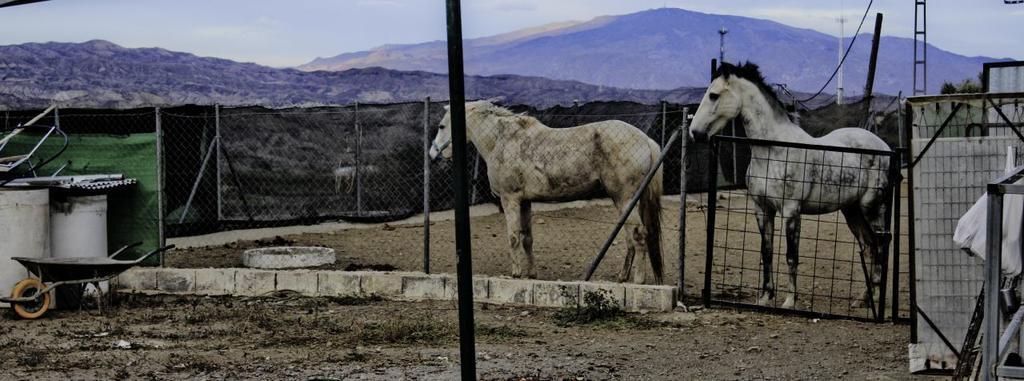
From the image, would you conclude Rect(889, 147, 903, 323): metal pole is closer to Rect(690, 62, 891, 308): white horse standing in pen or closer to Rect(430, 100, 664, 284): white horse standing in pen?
Rect(690, 62, 891, 308): white horse standing in pen

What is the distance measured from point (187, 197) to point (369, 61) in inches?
1677

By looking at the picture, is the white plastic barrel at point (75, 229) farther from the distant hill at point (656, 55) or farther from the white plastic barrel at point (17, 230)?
the distant hill at point (656, 55)

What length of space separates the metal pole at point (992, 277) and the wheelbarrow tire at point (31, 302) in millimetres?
8413

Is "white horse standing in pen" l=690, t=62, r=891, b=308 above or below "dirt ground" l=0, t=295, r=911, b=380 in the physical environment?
above

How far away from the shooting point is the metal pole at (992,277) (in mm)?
5172

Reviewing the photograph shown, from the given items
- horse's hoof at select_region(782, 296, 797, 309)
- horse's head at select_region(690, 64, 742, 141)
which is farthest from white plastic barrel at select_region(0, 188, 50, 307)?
horse's hoof at select_region(782, 296, 797, 309)

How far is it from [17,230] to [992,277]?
888 cm

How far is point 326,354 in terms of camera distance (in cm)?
906

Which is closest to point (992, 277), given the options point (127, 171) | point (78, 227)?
point (78, 227)

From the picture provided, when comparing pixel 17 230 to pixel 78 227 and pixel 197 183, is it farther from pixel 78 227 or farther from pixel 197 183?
pixel 197 183

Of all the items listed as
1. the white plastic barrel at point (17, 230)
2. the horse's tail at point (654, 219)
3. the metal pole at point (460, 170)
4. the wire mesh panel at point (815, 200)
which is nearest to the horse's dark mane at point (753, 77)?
the wire mesh panel at point (815, 200)

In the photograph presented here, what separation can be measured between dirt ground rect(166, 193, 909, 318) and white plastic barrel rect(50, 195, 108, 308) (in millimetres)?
2078

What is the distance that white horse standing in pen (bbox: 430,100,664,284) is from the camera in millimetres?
11852

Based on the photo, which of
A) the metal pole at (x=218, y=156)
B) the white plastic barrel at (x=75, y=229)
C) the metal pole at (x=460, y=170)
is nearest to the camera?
the metal pole at (x=460, y=170)
